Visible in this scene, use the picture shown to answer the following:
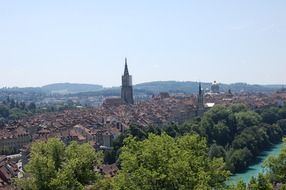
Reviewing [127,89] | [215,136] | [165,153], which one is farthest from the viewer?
[127,89]

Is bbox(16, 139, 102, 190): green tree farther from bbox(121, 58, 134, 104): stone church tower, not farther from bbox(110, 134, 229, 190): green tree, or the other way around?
bbox(121, 58, 134, 104): stone church tower

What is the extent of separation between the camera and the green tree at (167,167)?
17.6m

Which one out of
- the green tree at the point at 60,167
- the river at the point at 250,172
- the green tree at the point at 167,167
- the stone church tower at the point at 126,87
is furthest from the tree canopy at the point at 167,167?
the stone church tower at the point at 126,87

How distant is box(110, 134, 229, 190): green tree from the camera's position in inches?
691

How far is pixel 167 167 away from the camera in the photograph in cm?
1812

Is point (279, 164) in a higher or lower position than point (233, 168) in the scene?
higher

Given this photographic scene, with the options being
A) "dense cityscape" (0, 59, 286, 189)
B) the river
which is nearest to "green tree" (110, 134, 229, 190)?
"dense cityscape" (0, 59, 286, 189)

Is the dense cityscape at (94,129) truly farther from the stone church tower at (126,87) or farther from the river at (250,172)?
the river at (250,172)

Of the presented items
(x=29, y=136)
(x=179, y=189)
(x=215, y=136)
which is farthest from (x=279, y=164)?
(x=29, y=136)

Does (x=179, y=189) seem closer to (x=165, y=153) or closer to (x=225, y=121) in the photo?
(x=165, y=153)

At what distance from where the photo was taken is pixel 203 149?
2177 cm

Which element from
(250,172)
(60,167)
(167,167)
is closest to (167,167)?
(167,167)

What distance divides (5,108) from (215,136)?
75.4 m

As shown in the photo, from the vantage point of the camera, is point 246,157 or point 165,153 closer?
point 165,153
